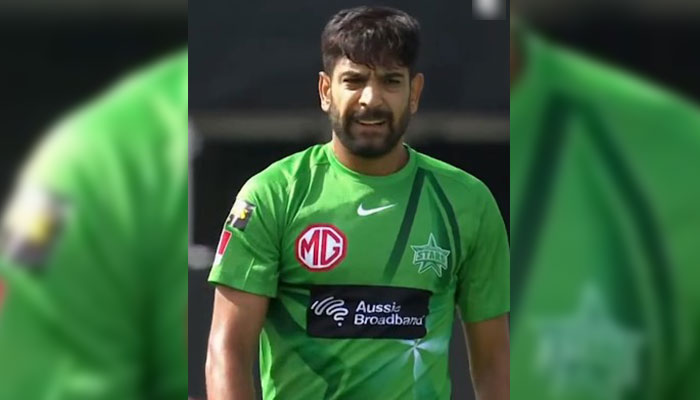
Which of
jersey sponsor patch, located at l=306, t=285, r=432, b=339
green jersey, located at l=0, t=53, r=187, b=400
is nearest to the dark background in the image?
green jersey, located at l=0, t=53, r=187, b=400

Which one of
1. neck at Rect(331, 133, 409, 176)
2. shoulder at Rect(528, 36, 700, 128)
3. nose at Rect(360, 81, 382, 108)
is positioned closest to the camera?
shoulder at Rect(528, 36, 700, 128)

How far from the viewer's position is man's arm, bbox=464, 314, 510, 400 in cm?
189

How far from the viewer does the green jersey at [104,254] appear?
1243mm

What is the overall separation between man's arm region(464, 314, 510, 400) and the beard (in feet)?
1.15

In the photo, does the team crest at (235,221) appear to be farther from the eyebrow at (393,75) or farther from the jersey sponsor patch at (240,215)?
the eyebrow at (393,75)

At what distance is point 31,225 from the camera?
4.03 ft

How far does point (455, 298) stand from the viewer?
74.2 inches

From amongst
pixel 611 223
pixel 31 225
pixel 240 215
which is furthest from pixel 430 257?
pixel 31 225

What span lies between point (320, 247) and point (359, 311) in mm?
124

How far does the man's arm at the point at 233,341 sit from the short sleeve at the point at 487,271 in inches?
13.7

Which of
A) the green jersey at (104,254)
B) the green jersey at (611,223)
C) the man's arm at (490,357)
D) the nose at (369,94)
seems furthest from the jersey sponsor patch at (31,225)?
the man's arm at (490,357)

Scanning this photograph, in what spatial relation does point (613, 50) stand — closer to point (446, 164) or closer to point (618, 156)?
point (618, 156)

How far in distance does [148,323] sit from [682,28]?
27.3 inches

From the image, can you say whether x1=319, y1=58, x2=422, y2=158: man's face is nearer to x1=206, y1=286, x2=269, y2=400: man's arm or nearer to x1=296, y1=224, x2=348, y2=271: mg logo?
x1=296, y1=224, x2=348, y2=271: mg logo
